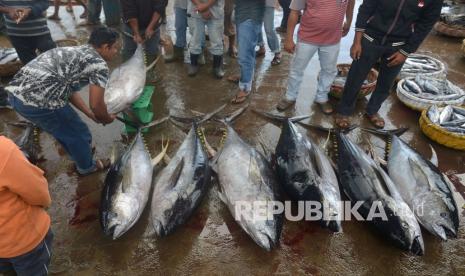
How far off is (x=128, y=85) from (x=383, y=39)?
3259 millimetres

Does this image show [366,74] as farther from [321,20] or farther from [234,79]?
[234,79]

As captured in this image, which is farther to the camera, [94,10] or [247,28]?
[94,10]

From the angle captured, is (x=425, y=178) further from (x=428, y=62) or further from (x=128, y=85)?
(x=128, y=85)

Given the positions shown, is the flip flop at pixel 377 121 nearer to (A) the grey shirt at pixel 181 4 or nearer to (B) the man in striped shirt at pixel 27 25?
(A) the grey shirt at pixel 181 4

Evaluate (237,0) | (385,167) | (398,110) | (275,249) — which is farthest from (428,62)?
(275,249)

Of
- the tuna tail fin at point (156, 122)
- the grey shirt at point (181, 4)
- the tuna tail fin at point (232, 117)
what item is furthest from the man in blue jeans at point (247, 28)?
the grey shirt at point (181, 4)

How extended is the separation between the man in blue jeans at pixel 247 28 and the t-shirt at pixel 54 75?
232cm

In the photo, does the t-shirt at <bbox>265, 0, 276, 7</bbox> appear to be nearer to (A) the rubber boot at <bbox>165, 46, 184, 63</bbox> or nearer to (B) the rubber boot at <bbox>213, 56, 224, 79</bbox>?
(B) the rubber boot at <bbox>213, 56, 224, 79</bbox>

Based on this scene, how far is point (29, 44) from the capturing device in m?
4.65

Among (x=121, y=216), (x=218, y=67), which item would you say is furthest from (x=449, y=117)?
(x=121, y=216)

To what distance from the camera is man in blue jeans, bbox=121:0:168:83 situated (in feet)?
16.6

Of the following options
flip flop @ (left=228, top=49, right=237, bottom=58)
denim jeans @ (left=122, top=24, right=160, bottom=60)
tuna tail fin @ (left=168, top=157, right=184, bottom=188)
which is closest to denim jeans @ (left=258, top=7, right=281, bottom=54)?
flip flop @ (left=228, top=49, right=237, bottom=58)

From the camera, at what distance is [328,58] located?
15.1ft

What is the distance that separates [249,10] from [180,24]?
1.84 meters
